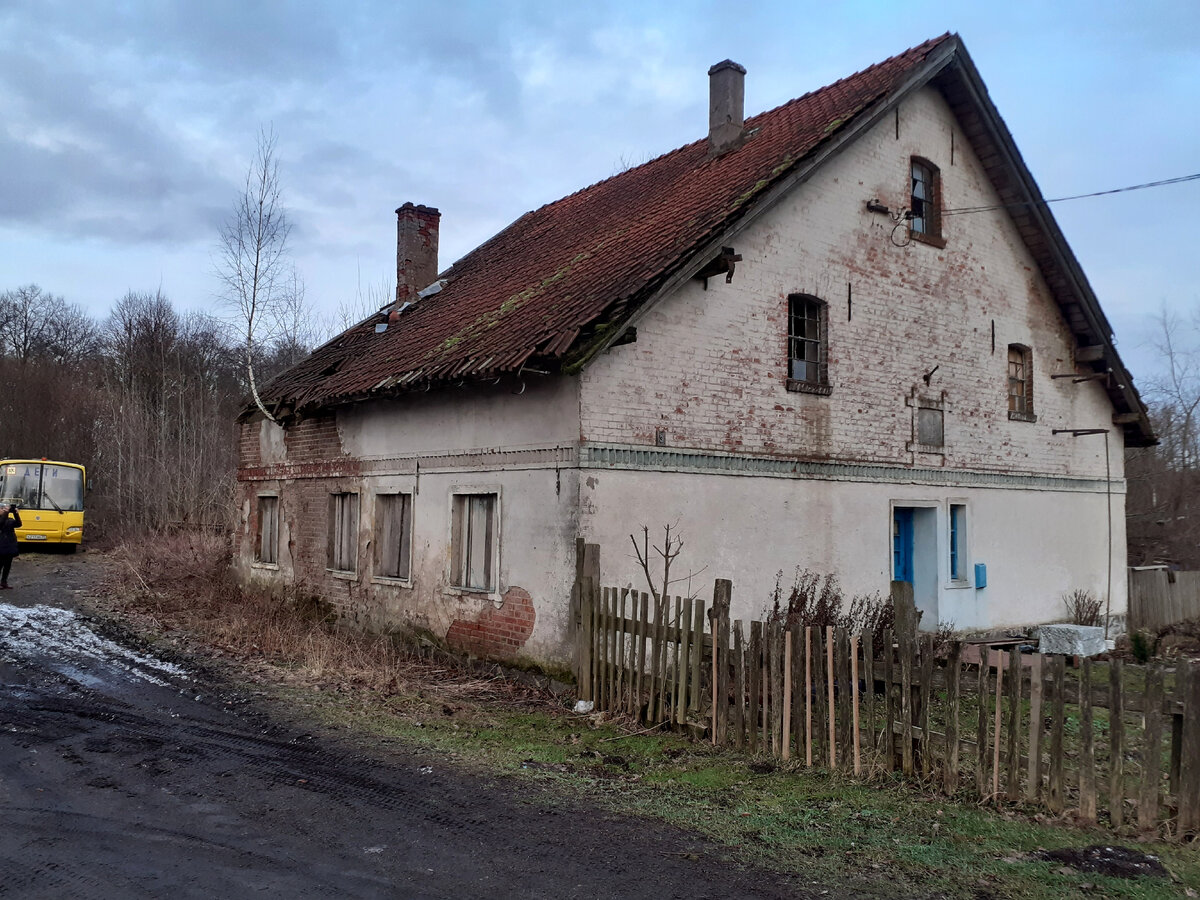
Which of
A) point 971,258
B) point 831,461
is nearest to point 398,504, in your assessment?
point 831,461

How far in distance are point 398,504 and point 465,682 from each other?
311cm

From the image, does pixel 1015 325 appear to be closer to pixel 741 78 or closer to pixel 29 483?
pixel 741 78

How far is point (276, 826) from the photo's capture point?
5500 mm

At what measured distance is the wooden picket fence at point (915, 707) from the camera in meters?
5.36

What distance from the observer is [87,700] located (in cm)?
894

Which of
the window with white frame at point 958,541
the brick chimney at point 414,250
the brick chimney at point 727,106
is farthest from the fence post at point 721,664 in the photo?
the brick chimney at point 414,250

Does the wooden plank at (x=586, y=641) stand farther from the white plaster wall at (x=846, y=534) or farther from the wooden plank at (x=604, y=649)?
the white plaster wall at (x=846, y=534)

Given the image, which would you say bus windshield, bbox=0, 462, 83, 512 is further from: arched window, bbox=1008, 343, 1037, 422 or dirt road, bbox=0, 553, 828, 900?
arched window, bbox=1008, 343, 1037, 422

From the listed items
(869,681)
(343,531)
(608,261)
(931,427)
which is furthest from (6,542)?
(869,681)

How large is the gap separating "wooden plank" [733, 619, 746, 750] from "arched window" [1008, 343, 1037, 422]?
9.81 m

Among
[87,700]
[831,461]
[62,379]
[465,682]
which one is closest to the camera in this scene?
[87,700]

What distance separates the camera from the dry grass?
9.95 metres

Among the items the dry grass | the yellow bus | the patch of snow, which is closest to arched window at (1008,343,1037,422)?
the dry grass

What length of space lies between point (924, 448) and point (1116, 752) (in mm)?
8299
